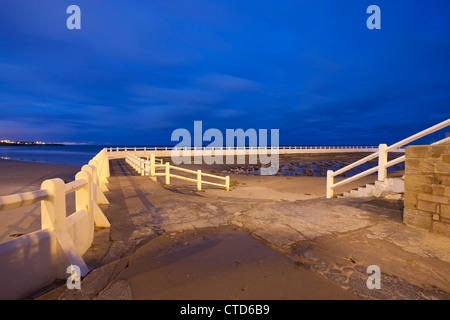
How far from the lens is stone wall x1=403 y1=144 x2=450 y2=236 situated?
418 cm

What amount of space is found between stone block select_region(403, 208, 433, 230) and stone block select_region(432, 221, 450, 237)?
0.08 m

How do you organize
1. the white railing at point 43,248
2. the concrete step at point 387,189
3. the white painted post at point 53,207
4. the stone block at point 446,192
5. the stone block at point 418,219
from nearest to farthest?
the white railing at point 43,248
the white painted post at point 53,207
the stone block at point 446,192
the stone block at point 418,219
the concrete step at point 387,189

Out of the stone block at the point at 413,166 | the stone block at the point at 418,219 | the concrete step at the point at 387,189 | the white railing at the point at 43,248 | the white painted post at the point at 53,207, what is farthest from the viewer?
the concrete step at the point at 387,189

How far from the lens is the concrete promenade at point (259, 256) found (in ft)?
8.20

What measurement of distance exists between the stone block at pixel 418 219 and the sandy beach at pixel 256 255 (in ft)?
0.69

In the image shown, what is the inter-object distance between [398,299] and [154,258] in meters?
3.00

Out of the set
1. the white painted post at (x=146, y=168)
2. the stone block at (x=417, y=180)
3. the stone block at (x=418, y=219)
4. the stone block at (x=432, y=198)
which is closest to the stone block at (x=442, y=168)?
the stone block at (x=417, y=180)

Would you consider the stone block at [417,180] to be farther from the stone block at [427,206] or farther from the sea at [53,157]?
the sea at [53,157]

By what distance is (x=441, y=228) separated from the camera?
4219 millimetres

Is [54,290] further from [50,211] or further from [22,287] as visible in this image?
[50,211]

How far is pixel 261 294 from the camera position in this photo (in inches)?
95.5

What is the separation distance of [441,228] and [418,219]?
0.36 meters

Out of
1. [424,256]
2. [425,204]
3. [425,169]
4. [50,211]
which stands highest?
[425,169]
